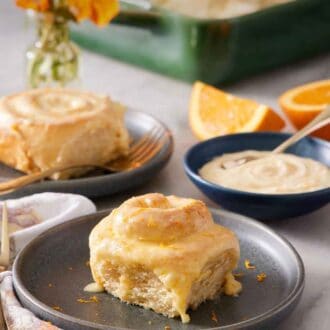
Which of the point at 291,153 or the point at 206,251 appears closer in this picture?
the point at 206,251

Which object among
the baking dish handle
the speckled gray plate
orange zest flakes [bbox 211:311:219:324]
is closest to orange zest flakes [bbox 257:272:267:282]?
the speckled gray plate

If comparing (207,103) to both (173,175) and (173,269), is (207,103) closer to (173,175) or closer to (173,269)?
(173,175)

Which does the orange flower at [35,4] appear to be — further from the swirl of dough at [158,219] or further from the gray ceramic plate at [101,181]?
the swirl of dough at [158,219]

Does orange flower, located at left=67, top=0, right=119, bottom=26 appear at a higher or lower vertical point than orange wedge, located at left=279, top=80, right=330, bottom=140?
higher

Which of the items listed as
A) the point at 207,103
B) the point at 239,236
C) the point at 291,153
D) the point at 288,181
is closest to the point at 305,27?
the point at 207,103

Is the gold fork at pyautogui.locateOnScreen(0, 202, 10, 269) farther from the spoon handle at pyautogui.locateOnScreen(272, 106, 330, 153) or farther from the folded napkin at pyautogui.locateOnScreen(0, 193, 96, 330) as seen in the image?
the spoon handle at pyautogui.locateOnScreen(272, 106, 330, 153)

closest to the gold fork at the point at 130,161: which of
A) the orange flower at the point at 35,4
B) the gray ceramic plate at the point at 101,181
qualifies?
the gray ceramic plate at the point at 101,181

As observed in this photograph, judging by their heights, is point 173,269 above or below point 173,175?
above
